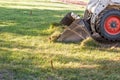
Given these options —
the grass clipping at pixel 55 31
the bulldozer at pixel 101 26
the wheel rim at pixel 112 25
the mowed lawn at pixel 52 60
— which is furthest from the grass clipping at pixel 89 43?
the grass clipping at pixel 55 31

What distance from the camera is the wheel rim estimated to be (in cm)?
980

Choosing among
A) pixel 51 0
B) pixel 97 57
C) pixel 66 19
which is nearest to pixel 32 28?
pixel 66 19

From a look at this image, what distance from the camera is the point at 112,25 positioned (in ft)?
32.3

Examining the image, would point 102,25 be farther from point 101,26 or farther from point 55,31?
point 55,31

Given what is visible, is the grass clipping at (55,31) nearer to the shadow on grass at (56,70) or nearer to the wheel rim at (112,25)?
the wheel rim at (112,25)

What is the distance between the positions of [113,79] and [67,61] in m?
1.39

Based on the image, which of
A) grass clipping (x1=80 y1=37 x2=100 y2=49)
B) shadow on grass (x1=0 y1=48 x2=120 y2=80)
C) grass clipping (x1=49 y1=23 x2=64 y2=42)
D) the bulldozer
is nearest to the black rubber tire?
the bulldozer

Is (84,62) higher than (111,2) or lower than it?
lower

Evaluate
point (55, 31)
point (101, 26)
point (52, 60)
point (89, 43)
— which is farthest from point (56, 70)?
point (55, 31)

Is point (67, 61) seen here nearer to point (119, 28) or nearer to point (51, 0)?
point (119, 28)

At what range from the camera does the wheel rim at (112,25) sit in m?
9.80

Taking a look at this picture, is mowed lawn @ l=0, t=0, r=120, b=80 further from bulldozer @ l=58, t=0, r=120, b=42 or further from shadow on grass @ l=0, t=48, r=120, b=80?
bulldozer @ l=58, t=0, r=120, b=42

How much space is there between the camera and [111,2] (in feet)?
32.2

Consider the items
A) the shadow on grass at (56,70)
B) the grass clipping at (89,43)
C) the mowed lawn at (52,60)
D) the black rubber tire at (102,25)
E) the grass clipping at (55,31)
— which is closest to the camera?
the shadow on grass at (56,70)
